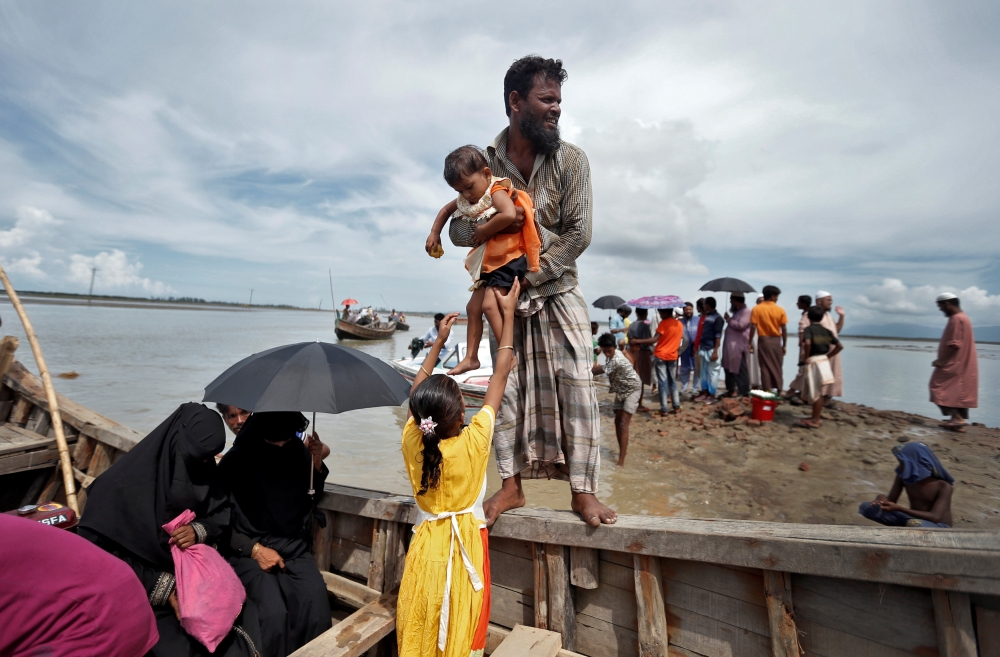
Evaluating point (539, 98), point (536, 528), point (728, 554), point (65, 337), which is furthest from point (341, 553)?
point (65, 337)

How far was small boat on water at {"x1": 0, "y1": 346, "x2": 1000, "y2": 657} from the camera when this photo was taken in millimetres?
1443

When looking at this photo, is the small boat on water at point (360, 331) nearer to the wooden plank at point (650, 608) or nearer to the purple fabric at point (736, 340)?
the purple fabric at point (736, 340)

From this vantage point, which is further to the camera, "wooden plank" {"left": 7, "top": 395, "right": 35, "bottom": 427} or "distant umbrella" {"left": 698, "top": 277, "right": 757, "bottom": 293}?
"distant umbrella" {"left": 698, "top": 277, "right": 757, "bottom": 293}

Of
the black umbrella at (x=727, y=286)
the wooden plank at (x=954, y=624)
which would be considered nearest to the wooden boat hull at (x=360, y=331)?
the black umbrella at (x=727, y=286)

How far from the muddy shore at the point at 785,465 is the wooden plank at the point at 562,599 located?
354cm

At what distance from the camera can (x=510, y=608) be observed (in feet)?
7.66

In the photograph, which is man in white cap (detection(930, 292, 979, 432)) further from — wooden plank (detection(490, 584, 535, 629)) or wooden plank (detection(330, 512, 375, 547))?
wooden plank (detection(330, 512, 375, 547))

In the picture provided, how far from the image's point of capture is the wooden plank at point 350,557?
9.12 feet

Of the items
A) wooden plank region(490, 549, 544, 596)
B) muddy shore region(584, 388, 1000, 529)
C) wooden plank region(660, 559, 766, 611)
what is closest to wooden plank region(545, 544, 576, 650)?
wooden plank region(490, 549, 544, 596)

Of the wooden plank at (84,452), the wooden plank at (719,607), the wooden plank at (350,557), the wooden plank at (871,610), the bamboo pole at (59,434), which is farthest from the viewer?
the wooden plank at (84,452)

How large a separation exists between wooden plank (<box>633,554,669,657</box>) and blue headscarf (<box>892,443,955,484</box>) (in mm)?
2507

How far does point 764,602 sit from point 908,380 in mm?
20196

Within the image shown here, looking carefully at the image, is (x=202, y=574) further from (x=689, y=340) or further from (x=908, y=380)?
(x=908, y=380)

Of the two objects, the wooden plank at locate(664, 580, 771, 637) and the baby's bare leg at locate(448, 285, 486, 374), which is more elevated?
the baby's bare leg at locate(448, 285, 486, 374)
